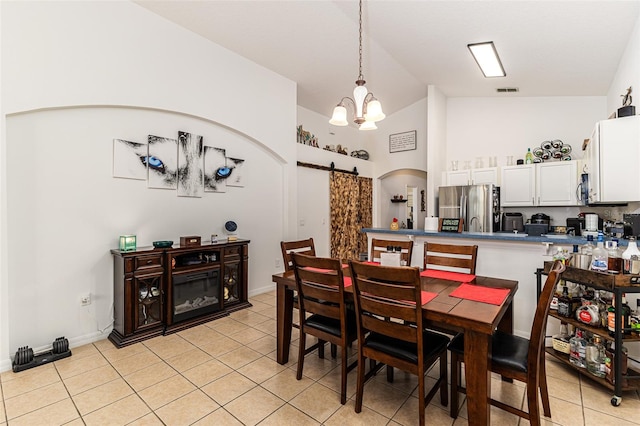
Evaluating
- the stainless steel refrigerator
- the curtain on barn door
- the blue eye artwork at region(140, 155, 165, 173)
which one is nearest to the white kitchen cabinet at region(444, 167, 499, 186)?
the stainless steel refrigerator

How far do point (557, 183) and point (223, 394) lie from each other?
17.8 ft

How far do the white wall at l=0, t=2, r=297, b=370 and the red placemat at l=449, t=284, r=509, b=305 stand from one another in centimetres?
322

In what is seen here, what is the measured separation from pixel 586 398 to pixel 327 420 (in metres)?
1.85

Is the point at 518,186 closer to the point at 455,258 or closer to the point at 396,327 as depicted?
the point at 455,258

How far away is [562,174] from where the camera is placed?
182 inches

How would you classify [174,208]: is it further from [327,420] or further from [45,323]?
[327,420]

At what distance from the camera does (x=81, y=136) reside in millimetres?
2941

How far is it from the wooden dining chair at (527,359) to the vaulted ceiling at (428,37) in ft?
8.62

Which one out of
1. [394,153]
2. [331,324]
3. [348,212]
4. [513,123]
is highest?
[513,123]

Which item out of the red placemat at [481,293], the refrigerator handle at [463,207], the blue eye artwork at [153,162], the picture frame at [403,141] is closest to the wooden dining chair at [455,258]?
the red placemat at [481,293]

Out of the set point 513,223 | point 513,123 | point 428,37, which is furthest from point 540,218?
point 428,37

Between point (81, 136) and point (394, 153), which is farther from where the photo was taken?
point (394, 153)

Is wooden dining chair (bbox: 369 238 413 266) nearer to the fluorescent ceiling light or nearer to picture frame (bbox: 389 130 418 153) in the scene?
the fluorescent ceiling light

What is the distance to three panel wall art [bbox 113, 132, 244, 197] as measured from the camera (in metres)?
3.26
